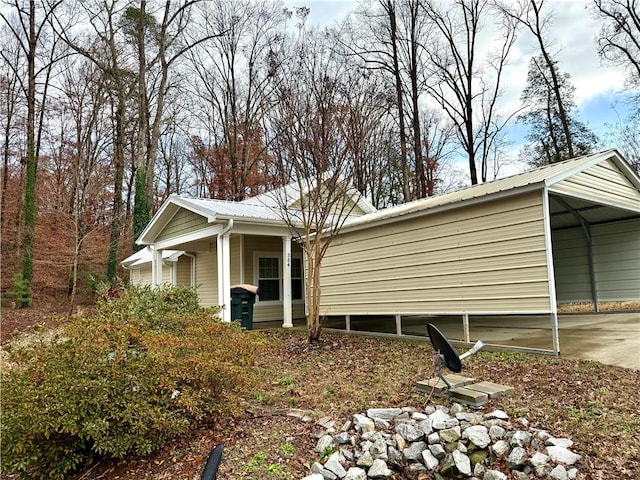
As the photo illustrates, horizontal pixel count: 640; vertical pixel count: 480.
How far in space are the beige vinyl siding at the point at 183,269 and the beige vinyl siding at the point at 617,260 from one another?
12.6 metres

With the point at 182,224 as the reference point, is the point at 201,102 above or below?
above

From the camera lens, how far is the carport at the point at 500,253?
5.92 metres

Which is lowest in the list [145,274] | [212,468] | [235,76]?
[212,468]

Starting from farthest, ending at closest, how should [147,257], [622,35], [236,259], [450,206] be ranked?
[147,257]
[622,35]
[236,259]
[450,206]

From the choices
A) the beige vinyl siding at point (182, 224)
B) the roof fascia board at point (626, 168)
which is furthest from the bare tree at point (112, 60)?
the roof fascia board at point (626, 168)

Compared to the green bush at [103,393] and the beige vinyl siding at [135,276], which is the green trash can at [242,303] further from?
the beige vinyl siding at [135,276]

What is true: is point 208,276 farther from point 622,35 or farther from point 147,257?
point 622,35

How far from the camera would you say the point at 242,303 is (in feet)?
33.1

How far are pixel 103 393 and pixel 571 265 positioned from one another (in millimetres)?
10765

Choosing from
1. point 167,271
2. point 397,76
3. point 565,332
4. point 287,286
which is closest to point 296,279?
point 287,286

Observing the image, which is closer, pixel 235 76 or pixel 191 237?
pixel 191 237

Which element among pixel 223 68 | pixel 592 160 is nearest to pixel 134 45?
pixel 223 68

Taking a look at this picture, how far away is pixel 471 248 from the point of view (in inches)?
262

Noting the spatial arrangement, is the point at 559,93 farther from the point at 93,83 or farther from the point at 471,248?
the point at 93,83
